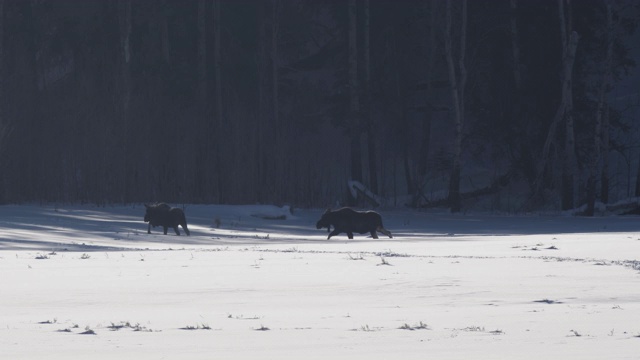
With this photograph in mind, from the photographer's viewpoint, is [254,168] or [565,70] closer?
[565,70]

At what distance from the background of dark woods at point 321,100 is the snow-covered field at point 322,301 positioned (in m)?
16.8

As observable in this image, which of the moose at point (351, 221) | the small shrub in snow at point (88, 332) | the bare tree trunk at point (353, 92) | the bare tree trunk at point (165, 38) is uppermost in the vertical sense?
the bare tree trunk at point (165, 38)

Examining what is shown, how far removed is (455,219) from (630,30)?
9985mm

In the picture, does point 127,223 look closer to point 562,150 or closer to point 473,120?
point 562,150

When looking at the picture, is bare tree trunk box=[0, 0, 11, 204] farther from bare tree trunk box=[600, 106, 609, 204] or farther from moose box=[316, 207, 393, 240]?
bare tree trunk box=[600, 106, 609, 204]

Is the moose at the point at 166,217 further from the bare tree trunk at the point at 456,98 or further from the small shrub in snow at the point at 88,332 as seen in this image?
the small shrub in snow at the point at 88,332

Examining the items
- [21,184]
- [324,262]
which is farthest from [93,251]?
[21,184]

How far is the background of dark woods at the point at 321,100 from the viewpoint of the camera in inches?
1459

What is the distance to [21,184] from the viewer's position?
120 ft

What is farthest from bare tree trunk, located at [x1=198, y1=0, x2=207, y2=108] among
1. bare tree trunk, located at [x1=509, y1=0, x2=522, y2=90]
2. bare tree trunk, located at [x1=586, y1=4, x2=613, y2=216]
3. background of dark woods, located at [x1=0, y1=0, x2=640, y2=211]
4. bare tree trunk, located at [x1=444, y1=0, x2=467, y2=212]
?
bare tree trunk, located at [x1=586, y1=4, x2=613, y2=216]

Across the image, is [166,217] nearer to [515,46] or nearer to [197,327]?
[197,327]

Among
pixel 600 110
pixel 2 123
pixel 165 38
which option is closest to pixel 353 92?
pixel 600 110

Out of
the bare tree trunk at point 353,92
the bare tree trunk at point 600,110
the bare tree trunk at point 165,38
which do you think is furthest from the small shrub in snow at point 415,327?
the bare tree trunk at point 165,38

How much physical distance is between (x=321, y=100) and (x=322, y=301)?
4211 cm
